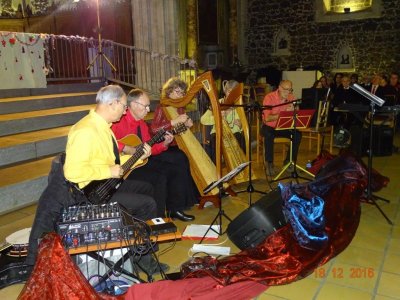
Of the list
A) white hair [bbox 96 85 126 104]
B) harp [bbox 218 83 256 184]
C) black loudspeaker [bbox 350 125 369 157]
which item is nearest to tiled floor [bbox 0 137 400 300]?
harp [bbox 218 83 256 184]

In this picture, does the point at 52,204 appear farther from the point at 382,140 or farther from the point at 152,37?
the point at 152,37

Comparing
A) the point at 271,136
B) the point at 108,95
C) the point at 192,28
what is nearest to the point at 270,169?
the point at 271,136

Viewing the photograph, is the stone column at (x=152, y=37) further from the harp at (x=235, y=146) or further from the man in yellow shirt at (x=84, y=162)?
the man in yellow shirt at (x=84, y=162)

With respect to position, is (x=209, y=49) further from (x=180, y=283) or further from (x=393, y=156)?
(x=180, y=283)

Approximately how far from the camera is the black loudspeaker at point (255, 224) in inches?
113

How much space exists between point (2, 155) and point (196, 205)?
2242 mm

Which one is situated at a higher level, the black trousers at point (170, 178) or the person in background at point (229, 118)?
the person in background at point (229, 118)

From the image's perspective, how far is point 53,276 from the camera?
2029mm

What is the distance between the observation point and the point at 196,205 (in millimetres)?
4078

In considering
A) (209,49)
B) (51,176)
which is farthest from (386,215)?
(209,49)
